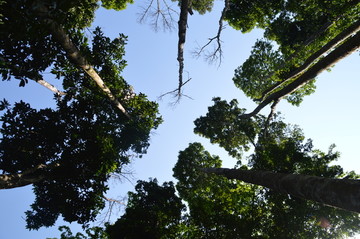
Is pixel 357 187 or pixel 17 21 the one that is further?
pixel 17 21

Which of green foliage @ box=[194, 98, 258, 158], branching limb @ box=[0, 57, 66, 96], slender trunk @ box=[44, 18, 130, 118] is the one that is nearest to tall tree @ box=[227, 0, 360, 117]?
green foliage @ box=[194, 98, 258, 158]

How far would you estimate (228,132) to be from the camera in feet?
47.3

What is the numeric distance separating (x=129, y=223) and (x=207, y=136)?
8710mm

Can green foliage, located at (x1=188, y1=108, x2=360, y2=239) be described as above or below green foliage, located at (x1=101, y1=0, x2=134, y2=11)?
below

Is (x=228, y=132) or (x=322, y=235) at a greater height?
(x=228, y=132)

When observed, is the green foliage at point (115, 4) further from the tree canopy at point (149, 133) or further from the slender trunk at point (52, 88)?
the slender trunk at point (52, 88)

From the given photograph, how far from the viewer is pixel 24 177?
8359 mm

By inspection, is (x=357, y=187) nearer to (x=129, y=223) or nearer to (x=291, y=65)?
(x=129, y=223)

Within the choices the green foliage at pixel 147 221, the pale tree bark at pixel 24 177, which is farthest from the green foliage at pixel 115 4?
the green foliage at pixel 147 221

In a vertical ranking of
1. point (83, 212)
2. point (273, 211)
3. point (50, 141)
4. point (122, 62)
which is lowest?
point (273, 211)

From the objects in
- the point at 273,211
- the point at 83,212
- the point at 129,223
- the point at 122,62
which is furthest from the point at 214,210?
the point at 122,62

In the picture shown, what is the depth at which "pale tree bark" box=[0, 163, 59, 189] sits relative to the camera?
24.9 ft

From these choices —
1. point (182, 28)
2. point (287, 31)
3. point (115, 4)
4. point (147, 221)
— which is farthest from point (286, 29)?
point (147, 221)

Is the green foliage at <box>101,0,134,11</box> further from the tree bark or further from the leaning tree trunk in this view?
the leaning tree trunk
